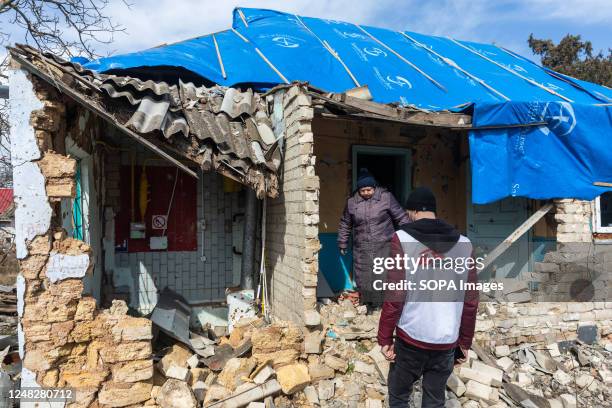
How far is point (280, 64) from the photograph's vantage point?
23.2ft

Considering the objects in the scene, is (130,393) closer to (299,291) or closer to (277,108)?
(299,291)

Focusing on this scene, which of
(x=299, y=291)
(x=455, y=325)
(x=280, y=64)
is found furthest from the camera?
(x=280, y=64)

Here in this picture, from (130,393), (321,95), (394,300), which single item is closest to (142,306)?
(130,393)

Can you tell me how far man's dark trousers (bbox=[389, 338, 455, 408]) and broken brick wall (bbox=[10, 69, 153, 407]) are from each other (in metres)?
2.46

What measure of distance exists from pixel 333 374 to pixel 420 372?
5.22ft

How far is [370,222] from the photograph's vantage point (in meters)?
5.37

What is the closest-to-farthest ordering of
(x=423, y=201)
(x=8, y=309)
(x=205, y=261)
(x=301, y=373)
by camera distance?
(x=423, y=201)
(x=301, y=373)
(x=8, y=309)
(x=205, y=261)

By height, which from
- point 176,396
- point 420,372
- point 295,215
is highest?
point 295,215

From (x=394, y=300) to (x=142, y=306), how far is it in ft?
14.1

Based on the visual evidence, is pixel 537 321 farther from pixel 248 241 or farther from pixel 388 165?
pixel 248 241

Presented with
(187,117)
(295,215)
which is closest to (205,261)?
(295,215)

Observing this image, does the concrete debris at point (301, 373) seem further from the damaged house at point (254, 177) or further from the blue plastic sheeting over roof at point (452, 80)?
→ the blue plastic sheeting over roof at point (452, 80)

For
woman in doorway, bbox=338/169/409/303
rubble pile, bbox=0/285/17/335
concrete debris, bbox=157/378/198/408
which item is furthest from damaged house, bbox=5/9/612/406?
rubble pile, bbox=0/285/17/335

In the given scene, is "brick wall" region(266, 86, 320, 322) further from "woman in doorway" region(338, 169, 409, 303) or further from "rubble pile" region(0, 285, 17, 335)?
"rubble pile" region(0, 285, 17, 335)
